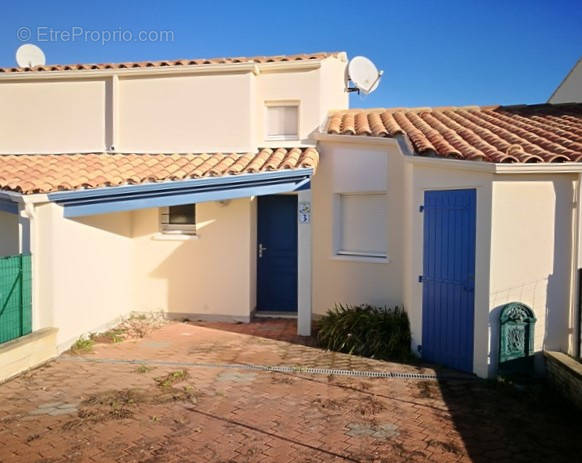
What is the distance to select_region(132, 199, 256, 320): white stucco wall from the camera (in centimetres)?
983

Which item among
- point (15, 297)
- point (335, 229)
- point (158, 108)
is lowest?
point (15, 297)

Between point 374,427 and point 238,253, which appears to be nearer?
point 374,427

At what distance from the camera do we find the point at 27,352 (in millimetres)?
6762

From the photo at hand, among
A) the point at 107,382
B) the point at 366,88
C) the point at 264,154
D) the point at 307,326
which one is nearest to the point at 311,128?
the point at 264,154

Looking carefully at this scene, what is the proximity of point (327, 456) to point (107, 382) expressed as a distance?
11.4 ft

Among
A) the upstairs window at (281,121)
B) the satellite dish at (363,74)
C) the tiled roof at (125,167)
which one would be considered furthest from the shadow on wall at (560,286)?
the satellite dish at (363,74)

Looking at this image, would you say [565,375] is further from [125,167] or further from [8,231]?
[8,231]

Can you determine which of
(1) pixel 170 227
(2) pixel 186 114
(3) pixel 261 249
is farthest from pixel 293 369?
(2) pixel 186 114

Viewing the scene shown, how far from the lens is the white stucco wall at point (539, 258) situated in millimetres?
6289

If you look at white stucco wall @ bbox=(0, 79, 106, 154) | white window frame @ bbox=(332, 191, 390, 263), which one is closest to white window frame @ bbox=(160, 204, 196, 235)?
white stucco wall @ bbox=(0, 79, 106, 154)

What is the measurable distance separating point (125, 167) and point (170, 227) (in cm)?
176

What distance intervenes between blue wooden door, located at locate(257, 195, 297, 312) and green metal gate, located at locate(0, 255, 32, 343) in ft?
15.4

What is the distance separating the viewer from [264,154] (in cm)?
973

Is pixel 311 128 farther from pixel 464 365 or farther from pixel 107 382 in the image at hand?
pixel 107 382
